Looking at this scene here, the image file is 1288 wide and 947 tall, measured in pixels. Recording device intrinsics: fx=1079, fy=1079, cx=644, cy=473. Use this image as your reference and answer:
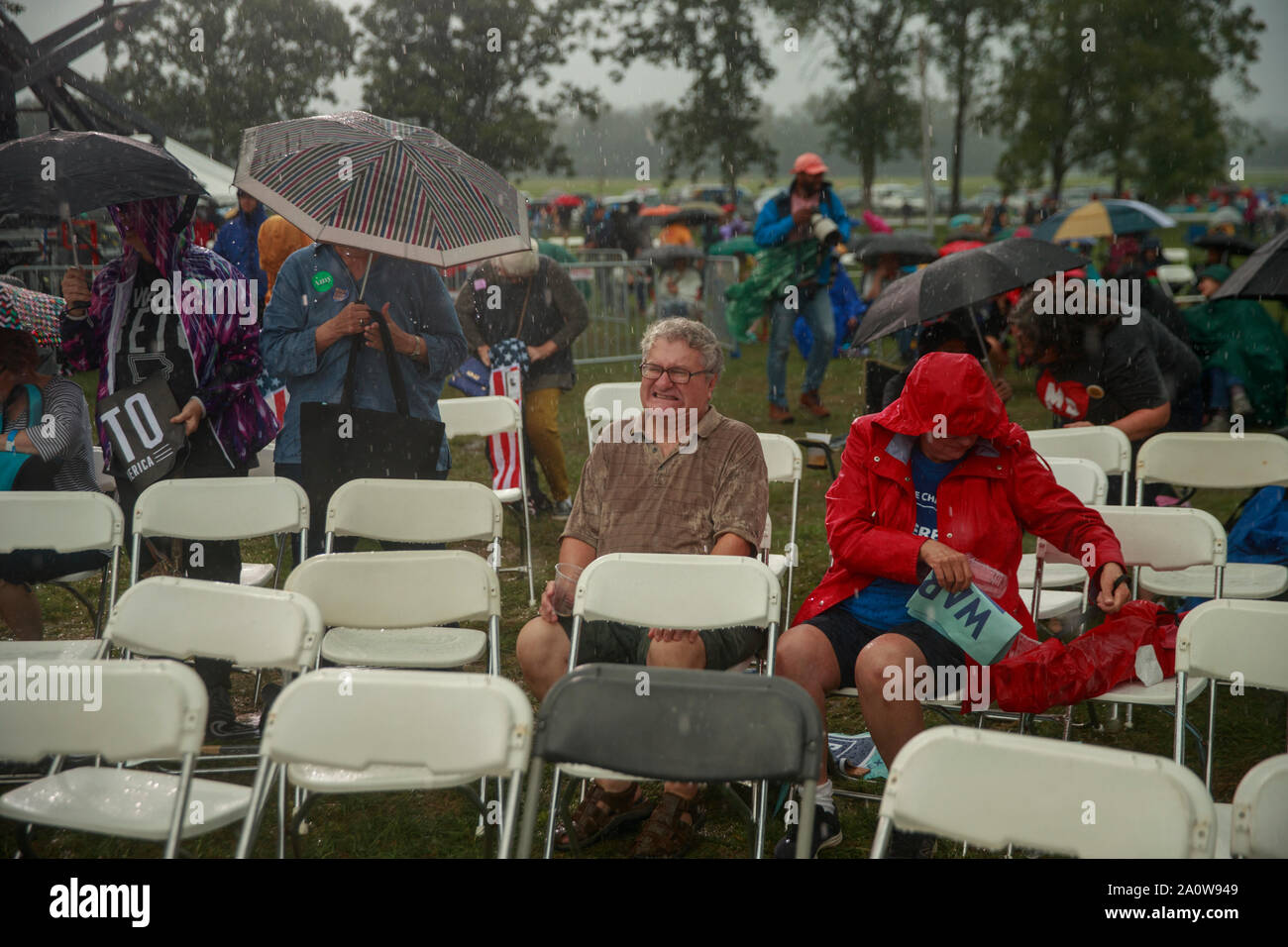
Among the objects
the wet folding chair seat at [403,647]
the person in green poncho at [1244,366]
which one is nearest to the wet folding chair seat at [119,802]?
the wet folding chair seat at [403,647]

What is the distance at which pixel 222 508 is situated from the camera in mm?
Result: 3672

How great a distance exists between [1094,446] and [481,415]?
274 centimetres

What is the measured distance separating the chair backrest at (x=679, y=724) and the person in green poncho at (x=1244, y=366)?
20.1ft

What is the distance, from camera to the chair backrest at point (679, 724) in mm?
2291

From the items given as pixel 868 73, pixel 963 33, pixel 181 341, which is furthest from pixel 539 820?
pixel 963 33

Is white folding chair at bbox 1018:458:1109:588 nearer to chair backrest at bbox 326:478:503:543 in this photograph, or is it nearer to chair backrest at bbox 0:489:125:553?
chair backrest at bbox 326:478:503:543

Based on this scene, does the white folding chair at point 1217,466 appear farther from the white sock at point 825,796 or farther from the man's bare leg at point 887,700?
the white sock at point 825,796

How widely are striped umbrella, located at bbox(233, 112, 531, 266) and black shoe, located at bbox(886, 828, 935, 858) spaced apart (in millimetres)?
2286

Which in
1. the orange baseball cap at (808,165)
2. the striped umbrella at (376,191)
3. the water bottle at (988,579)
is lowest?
the water bottle at (988,579)

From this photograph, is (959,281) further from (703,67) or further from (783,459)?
(703,67)

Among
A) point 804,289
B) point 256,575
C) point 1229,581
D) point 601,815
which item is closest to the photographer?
point 601,815
